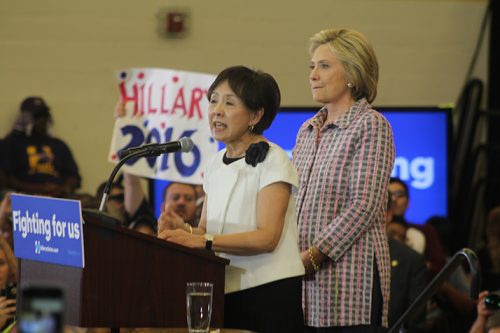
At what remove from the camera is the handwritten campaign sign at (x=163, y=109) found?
5031mm

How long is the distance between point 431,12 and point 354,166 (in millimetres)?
4762

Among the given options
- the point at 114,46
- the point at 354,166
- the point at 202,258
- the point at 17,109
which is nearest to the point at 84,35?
the point at 114,46

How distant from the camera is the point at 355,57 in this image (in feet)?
10.2

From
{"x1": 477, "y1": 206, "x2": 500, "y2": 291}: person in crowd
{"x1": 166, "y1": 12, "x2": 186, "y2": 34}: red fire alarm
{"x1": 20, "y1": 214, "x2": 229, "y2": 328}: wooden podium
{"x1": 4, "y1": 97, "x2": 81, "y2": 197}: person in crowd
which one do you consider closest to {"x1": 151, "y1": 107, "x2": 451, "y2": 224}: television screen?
{"x1": 477, "y1": 206, "x2": 500, "y2": 291}: person in crowd

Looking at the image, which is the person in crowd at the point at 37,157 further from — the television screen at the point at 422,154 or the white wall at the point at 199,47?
the television screen at the point at 422,154

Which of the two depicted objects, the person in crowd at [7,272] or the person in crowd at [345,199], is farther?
the person in crowd at [7,272]

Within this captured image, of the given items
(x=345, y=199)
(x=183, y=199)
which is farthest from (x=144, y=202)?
(x=345, y=199)

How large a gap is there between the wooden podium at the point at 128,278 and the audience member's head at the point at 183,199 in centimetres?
277

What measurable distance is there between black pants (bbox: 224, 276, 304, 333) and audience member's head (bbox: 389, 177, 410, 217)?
11.1 feet

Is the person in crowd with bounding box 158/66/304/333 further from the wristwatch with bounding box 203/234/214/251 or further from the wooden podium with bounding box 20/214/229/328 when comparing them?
the wooden podium with bounding box 20/214/229/328

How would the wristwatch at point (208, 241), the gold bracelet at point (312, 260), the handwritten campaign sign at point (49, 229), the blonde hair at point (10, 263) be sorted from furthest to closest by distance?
the blonde hair at point (10, 263)
the gold bracelet at point (312, 260)
the wristwatch at point (208, 241)
the handwritten campaign sign at point (49, 229)

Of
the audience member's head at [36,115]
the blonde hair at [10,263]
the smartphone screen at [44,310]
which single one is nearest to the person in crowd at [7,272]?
the blonde hair at [10,263]

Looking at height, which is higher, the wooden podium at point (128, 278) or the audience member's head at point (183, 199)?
the wooden podium at point (128, 278)

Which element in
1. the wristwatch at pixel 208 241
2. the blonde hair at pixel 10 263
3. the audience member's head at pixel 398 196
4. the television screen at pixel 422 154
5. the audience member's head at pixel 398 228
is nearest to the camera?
the wristwatch at pixel 208 241
